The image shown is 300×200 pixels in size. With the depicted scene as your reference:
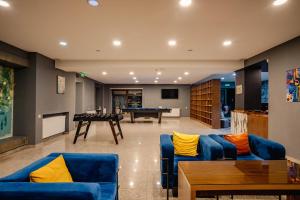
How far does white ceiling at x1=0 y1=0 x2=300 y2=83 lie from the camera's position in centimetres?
291

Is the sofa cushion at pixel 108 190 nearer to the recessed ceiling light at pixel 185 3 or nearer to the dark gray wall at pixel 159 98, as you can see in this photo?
the recessed ceiling light at pixel 185 3

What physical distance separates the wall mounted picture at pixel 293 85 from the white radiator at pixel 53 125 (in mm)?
7092

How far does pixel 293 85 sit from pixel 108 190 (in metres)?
4.56

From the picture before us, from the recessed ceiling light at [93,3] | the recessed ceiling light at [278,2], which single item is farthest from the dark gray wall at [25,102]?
the recessed ceiling light at [278,2]

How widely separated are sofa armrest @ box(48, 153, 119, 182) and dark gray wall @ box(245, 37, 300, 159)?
4175 mm

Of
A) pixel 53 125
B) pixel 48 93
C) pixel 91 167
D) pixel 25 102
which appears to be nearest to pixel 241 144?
pixel 91 167

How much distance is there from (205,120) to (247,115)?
16.8ft

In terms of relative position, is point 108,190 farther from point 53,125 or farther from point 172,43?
point 53,125

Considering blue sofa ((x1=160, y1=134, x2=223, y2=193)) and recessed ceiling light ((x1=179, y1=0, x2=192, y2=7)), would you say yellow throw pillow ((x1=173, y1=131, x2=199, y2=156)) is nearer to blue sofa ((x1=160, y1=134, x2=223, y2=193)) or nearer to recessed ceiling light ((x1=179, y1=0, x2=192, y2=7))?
blue sofa ((x1=160, y1=134, x2=223, y2=193))

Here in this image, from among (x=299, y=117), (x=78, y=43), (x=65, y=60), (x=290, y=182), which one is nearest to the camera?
(x=290, y=182)

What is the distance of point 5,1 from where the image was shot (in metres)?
2.79

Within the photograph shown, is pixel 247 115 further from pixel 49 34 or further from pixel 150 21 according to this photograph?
pixel 49 34

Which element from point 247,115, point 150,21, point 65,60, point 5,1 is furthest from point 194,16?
point 65,60

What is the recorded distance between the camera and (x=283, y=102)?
468cm
